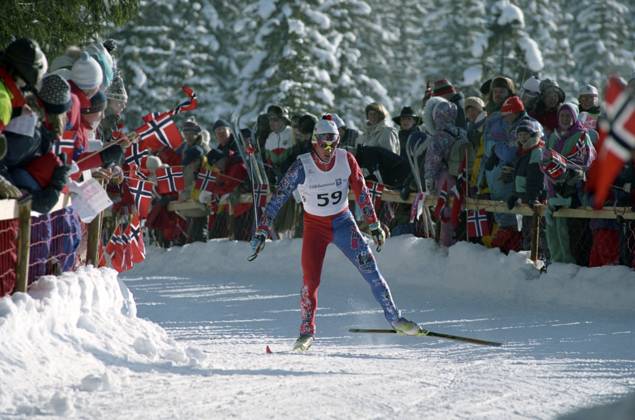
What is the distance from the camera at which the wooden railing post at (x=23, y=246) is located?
6875mm

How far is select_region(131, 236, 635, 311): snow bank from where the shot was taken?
11492 mm

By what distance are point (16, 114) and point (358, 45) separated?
4237 centimetres

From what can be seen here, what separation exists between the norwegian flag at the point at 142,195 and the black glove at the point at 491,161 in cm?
389

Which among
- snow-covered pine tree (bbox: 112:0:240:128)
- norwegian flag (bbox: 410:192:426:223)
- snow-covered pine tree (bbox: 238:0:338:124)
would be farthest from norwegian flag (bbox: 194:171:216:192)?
snow-covered pine tree (bbox: 112:0:240:128)

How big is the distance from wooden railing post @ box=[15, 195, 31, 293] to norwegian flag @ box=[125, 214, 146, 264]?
4.62 metres

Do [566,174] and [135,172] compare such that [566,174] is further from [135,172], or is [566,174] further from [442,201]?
[135,172]

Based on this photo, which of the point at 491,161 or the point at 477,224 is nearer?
the point at 491,161

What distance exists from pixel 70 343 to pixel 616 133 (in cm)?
418

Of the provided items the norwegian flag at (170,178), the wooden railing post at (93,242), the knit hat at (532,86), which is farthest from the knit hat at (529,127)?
the norwegian flag at (170,178)

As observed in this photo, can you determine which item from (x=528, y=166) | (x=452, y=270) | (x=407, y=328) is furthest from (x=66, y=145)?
(x=452, y=270)

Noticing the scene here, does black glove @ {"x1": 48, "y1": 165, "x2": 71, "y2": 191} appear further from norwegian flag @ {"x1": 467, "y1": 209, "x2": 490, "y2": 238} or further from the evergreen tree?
norwegian flag @ {"x1": 467, "y1": 209, "x2": 490, "y2": 238}

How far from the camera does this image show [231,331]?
1038 cm

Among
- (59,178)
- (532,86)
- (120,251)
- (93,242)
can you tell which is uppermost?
(532,86)

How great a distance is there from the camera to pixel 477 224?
43.9 feet
